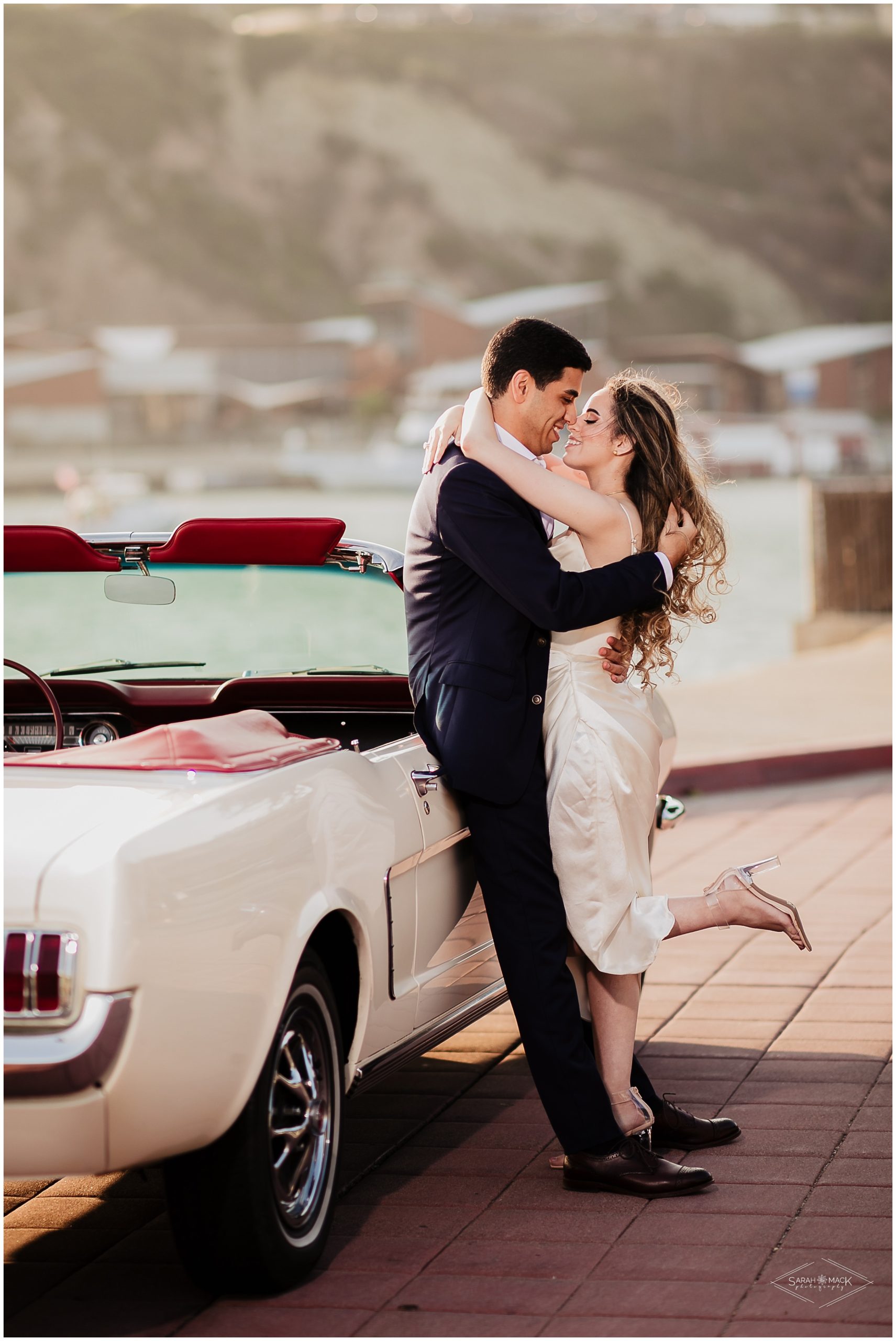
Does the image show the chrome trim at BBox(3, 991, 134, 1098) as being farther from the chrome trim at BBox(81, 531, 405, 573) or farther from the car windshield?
the car windshield

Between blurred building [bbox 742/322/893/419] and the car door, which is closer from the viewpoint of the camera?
the car door

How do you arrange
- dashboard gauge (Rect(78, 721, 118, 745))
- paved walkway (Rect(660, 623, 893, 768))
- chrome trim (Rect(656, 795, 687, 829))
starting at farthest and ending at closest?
1. paved walkway (Rect(660, 623, 893, 768))
2. chrome trim (Rect(656, 795, 687, 829))
3. dashboard gauge (Rect(78, 721, 118, 745))

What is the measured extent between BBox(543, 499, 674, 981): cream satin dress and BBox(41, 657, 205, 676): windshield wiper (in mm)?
1522

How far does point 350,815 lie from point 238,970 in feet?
1.81

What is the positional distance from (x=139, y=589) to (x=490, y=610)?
0.91 metres

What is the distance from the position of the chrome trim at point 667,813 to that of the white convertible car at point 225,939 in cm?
82

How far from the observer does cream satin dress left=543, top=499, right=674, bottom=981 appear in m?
3.81

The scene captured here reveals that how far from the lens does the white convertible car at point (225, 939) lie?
2633mm

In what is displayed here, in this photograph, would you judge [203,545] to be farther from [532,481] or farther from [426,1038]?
[426,1038]

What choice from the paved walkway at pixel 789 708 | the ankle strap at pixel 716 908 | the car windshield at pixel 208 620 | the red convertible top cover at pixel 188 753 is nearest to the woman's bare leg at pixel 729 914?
the ankle strap at pixel 716 908

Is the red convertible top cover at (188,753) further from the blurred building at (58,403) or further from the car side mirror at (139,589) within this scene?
the blurred building at (58,403)

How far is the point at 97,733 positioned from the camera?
480 cm

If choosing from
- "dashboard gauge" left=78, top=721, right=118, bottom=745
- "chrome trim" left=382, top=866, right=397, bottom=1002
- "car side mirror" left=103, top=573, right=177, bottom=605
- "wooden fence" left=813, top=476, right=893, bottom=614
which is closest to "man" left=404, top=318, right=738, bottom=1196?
"chrome trim" left=382, top=866, right=397, bottom=1002

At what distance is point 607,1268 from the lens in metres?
3.28
